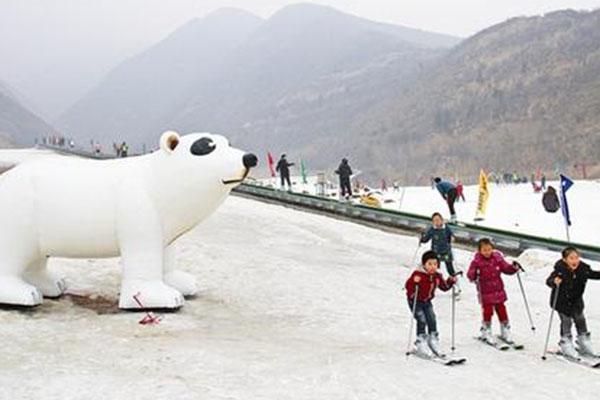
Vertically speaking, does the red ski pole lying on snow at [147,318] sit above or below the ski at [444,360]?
above

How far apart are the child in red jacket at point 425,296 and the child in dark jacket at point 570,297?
1294 millimetres

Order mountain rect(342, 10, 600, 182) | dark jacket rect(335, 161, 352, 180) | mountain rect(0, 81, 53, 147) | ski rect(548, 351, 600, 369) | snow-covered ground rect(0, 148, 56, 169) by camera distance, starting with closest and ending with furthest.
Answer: ski rect(548, 351, 600, 369) < dark jacket rect(335, 161, 352, 180) < snow-covered ground rect(0, 148, 56, 169) < mountain rect(342, 10, 600, 182) < mountain rect(0, 81, 53, 147)

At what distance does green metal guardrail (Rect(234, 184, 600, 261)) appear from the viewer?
1718 centimetres

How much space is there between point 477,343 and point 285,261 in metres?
5.90

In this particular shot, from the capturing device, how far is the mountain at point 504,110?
86.8 m

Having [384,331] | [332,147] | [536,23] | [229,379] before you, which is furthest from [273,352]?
[536,23]

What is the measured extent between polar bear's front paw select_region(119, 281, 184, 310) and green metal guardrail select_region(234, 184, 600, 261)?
380 inches

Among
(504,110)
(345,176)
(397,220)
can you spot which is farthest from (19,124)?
(397,220)

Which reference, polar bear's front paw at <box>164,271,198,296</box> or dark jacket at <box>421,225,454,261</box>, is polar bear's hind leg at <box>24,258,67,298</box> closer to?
polar bear's front paw at <box>164,271,198,296</box>

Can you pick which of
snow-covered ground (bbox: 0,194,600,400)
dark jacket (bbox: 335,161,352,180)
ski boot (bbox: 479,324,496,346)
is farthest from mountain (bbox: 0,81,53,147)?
ski boot (bbox: 479,324,496,346)

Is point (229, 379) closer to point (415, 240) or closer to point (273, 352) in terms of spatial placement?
point (273, 352)

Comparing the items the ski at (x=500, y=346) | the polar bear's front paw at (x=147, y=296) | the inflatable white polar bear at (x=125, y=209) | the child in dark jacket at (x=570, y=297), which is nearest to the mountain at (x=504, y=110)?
the ski at (x=500, y=346)

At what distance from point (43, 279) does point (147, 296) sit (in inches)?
73.4

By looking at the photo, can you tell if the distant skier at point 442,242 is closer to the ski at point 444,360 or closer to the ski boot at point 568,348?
the ski boot at point 568,348
